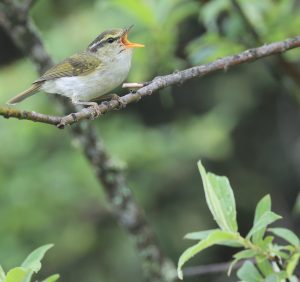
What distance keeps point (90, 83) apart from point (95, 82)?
0.04 metres

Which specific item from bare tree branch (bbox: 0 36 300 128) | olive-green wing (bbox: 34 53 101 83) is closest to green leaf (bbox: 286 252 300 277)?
bare tree branch (bbox: 0 36 300 128)

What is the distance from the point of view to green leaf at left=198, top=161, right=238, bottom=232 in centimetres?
176

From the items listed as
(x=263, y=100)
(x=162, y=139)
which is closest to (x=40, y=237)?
(x=162, y=139)

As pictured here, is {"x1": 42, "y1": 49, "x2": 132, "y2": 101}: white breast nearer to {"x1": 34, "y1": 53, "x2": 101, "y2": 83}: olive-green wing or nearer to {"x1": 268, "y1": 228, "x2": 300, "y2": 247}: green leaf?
{"x1": 34, "y1": 53, "x2": 101, "y2": 83}: olive-green wing

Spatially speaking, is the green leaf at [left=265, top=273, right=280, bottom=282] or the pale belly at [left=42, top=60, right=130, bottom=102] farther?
the pale belly at [left=42, top=60, right=130, bottom=102]

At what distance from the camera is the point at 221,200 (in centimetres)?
179

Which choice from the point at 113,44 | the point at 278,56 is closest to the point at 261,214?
the point at 278,56

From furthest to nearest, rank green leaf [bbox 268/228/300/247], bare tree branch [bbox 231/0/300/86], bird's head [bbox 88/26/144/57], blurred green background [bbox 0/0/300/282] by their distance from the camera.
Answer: blurred green background [bbox 0/0/300/282]
bird's head [bbox 88/26/144/57]
bare tree branch [bbox 231/0/300/86]
green leaf [bbox 268/228/300/247]

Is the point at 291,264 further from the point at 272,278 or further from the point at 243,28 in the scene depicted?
the point at 243,28

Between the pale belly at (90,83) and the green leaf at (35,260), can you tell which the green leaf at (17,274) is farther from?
the pale belly at (90,83)

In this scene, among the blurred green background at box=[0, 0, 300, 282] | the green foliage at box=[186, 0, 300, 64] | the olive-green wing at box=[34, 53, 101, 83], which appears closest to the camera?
the green foliage at box=[186, 0, 300, 64]

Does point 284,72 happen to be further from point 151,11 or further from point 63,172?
point 63,172

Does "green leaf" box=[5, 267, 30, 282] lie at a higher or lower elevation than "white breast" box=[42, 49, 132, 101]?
lower

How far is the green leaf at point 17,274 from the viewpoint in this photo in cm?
167
